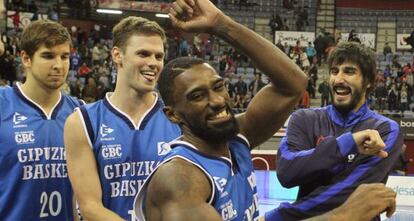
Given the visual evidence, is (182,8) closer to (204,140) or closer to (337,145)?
(204,140)

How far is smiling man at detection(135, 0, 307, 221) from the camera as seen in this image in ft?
7.28

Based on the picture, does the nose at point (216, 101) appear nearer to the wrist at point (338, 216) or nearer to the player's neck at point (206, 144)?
the player's neck at point (206, 144)

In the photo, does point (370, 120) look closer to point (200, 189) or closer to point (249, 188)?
point (249, 188)

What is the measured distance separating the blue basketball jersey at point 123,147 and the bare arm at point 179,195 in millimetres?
1175

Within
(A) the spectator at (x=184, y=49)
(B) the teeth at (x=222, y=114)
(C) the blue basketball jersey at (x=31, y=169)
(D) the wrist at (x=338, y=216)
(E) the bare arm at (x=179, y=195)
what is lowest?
(A) the spectator at (x=184, y=49)

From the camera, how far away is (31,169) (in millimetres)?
3930

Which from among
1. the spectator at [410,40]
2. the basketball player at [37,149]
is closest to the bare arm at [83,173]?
the basketball player at [37,149]

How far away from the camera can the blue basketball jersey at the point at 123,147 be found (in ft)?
11.4

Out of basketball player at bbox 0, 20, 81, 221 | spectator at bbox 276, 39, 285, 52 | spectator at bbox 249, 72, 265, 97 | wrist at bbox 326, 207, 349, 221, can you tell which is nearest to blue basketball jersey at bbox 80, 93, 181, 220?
basketball player at bbox 0, 20, 81, 221

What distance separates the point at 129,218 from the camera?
347cm

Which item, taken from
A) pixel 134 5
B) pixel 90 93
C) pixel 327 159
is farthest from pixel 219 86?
pixel 134 5

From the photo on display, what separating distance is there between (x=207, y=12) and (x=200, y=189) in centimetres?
68

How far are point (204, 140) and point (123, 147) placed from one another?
1.17 meters

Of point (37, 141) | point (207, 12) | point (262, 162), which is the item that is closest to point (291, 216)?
point (207, 12)
